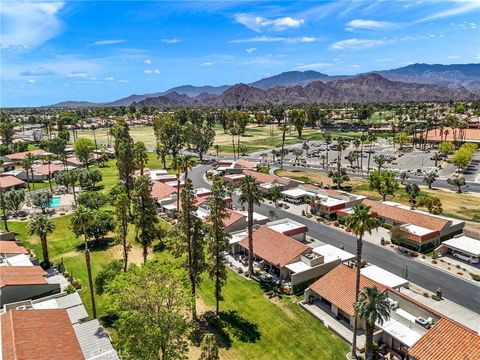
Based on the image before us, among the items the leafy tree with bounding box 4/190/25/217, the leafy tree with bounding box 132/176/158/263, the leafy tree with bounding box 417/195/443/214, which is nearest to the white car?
the leafy tree with bounding box 417/195/443/214

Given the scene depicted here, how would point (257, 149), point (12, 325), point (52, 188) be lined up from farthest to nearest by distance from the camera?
point (257, 149) → point (52, 188) → point (12, 325)

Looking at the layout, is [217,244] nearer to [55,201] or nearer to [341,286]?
[341,286]

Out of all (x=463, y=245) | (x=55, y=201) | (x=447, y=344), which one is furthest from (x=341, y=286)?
(x=55, y=201)

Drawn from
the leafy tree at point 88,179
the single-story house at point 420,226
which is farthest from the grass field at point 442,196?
the leafy tree at point 88,179

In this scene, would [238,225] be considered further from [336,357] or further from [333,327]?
[336,357]

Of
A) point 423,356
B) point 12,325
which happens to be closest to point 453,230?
point 423,356

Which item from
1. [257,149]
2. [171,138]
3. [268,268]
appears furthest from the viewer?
[257,149]
